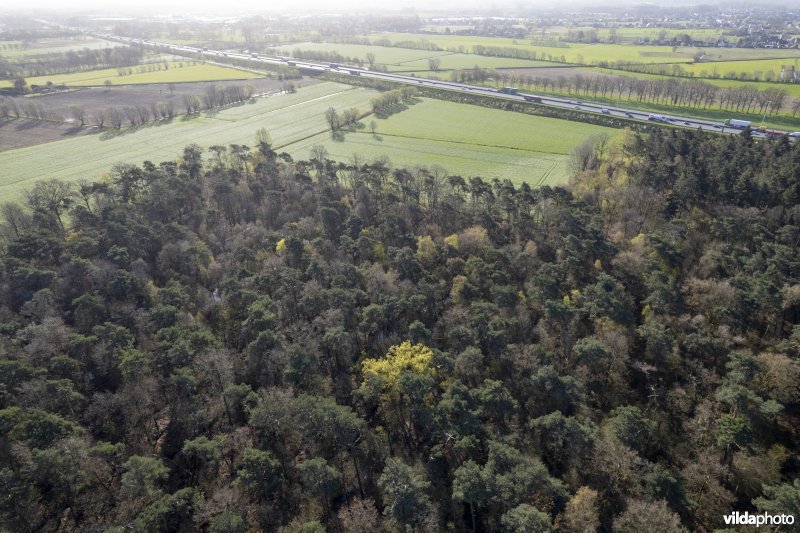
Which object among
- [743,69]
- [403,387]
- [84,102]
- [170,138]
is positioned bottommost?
[403,387]

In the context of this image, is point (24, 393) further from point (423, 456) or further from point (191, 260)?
point (423, 456)

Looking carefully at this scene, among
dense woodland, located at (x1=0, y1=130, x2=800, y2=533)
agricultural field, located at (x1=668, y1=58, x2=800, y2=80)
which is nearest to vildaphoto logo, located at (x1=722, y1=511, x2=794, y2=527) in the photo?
dense woodland, located at (x1=0, y1=130, x2=800, y2=533)

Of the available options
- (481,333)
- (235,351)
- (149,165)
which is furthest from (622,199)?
(149,165)

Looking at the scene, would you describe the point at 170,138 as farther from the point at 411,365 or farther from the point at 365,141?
the point at 411,365

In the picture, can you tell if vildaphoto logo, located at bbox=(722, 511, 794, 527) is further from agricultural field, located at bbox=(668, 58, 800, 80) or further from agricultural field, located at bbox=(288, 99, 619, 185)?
agricultural field, located at bbox=(668, 58, 800, 80)

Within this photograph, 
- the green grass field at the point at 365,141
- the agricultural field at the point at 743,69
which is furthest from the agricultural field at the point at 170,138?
the agricultural field at the point at 743,69

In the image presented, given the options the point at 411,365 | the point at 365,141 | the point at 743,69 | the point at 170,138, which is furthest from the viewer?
the point at 743,69

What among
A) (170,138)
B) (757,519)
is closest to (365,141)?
(170,138)
